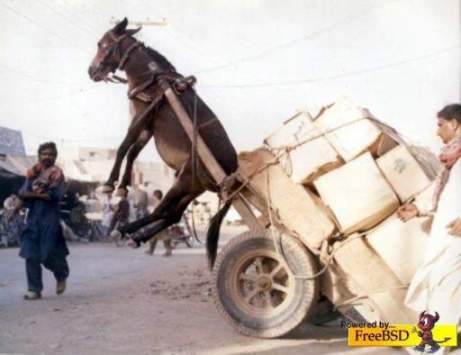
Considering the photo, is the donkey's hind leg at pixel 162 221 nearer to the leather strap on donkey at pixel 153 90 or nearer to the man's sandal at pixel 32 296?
the leather strap on donkey at pixel 153 90

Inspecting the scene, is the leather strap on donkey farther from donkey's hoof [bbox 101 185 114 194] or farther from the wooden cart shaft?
donkey's hoof [bbox 101 185 114 194]

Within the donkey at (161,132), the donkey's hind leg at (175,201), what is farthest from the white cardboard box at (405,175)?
the donkey's hind leg at (175,201)

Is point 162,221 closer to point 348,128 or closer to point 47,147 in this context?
point 348,128

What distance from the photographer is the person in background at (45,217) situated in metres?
6.34

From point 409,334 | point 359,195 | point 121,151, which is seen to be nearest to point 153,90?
point 121,151

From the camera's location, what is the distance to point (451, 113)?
371 cm

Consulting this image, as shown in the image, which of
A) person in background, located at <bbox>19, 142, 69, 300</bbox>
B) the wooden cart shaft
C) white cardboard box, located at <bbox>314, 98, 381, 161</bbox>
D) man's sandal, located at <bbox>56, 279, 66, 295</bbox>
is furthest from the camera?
man's sandal, located at <bbox>56, 279, 66, 295</bbox>

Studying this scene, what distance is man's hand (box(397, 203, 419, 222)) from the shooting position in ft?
12.4

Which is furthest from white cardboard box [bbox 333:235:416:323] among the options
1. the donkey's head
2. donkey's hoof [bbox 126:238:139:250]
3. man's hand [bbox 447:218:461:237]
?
the donkey's head

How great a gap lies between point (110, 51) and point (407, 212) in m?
2.90

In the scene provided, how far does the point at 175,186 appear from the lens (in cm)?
487

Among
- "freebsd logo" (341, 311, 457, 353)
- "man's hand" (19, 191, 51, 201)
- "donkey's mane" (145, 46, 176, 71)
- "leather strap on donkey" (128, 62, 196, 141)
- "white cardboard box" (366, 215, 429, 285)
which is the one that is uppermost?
"donkey's mane" (145, 46, 176, 71)

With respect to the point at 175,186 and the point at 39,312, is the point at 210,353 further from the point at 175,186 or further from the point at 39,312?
the point at 39,312

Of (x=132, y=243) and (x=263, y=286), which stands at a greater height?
(x=132, y=243)
